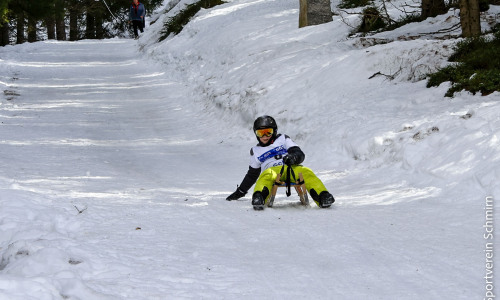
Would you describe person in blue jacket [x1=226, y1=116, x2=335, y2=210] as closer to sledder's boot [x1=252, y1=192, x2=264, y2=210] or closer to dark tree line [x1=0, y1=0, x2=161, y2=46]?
sledder's boot [x1=252, y1=192, x2=264, y2=210]

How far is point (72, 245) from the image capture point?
4395 millimetres

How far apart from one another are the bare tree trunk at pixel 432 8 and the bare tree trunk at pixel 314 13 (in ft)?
9.83

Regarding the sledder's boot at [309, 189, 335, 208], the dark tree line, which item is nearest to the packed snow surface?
the sledder's boot at [309, 189, 335, 208]

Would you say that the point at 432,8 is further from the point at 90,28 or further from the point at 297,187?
the point at 90,28

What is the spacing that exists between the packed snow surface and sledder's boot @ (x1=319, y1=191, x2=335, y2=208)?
96 mm

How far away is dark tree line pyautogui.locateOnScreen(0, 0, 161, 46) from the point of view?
27.3 meters

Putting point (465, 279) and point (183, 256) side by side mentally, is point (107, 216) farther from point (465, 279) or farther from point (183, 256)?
point (465, 279)

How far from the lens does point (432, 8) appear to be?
13602 millimetres

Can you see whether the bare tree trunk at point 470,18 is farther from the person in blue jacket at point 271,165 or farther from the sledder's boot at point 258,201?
the sledder's boot at point 258,201

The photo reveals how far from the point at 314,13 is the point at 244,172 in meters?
8.01

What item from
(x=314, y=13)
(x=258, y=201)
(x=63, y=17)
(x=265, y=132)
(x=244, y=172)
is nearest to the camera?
(x=258, y=201)

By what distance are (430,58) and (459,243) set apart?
22.1ft

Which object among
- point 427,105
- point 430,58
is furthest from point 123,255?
point 430,58

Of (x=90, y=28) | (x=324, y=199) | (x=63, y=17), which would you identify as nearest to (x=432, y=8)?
(x=324, y=199)
